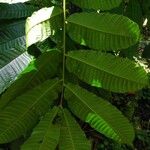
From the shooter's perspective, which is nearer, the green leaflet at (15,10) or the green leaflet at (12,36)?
the green leaflet at (12,36)

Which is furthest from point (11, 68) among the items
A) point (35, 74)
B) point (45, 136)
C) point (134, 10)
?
point (134, 10)

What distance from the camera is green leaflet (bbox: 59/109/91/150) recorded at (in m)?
1.09

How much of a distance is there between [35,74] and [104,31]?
23cm

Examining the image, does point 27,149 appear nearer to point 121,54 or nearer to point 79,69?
point 79,69

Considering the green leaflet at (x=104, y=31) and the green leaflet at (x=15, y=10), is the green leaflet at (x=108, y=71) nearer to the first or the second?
the green leaflet at (x=104, y=31)

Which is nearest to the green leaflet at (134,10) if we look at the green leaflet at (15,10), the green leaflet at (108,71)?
the green leaflet at (15,10)

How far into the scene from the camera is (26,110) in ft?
3.66

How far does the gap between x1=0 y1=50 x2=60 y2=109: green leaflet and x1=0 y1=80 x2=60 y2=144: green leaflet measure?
0.06 feet

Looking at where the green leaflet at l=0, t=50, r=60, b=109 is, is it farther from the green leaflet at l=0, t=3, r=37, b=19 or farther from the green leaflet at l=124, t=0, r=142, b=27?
the green leaflet at l=124, t=0, r=142, b=27

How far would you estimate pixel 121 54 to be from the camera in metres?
1.62

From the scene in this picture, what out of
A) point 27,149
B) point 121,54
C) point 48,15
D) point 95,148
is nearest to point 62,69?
point 48,15

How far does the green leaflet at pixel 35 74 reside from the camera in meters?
1.12

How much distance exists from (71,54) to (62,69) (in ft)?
0.19

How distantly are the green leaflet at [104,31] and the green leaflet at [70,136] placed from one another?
0.73 ft
